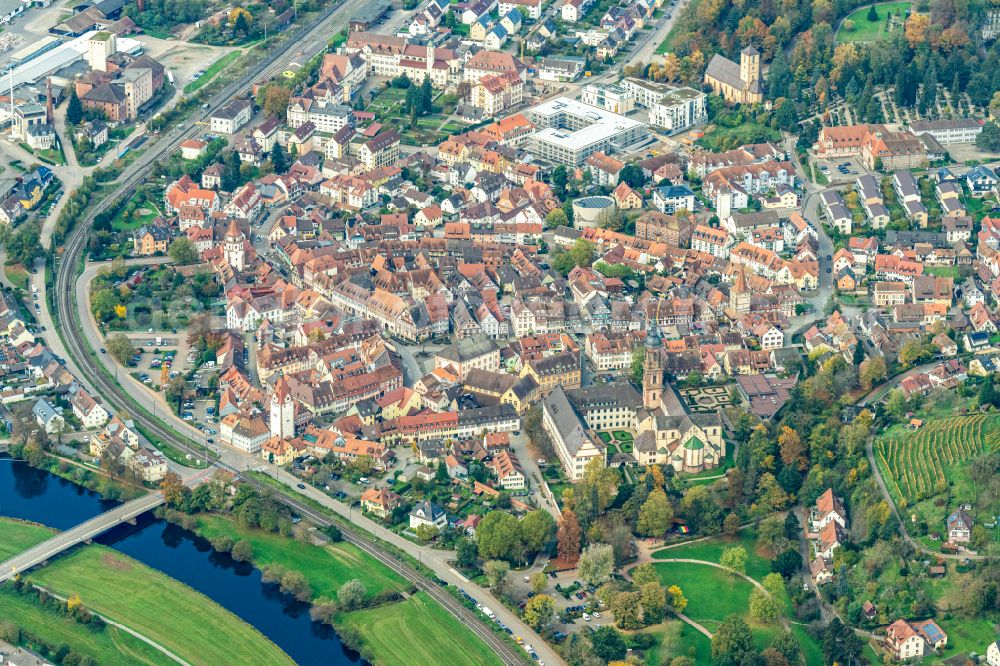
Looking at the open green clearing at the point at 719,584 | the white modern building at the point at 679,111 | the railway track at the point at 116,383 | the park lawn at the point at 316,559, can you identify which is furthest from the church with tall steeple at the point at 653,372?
the white modern building at the point at 679,111

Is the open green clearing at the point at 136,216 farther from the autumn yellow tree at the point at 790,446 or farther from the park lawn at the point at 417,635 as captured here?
the autumn yellow tree at the point at 790,446

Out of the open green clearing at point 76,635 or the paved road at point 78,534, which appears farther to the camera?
the paved road at point 78,534

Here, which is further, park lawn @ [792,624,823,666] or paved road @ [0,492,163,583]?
paved road @ [0,492,163,583]

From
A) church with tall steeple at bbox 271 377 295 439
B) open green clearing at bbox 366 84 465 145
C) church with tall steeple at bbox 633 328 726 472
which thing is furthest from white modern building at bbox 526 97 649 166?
church with tall steeple at bbox 271 377 295 439

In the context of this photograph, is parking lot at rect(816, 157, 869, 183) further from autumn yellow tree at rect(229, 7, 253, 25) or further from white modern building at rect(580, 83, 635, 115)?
autumn yellow tree at rect(229, 7, 253, 25)

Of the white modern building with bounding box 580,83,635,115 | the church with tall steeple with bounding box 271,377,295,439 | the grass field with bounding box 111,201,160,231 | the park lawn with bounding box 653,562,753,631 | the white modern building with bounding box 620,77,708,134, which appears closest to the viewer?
the park lawn with bounding box 653,562,753,631

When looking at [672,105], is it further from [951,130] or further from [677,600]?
[677,600]

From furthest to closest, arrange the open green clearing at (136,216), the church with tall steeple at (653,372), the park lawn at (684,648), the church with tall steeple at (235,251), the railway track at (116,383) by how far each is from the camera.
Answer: the open green clearing at (136,216), the church with tall steeple at (235,251), the church with tall steeple at (653,372), the railway track at (116,383), the park lawn at (684,648)

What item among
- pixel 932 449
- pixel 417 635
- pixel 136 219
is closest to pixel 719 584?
pixel 417 635
